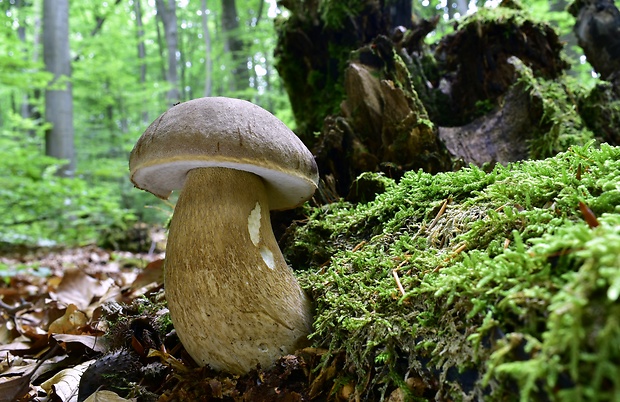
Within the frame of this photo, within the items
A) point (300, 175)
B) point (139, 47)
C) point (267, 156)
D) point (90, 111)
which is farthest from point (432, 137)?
point (139, 47)

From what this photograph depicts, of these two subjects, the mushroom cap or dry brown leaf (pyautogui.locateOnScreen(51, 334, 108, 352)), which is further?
dry brown leaf (pyautogui.locateOnScreen(51, 334, 108, 352))

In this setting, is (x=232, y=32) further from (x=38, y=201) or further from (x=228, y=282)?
(x=228, y=282)

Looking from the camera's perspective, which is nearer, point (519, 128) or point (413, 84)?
point (519, 128)

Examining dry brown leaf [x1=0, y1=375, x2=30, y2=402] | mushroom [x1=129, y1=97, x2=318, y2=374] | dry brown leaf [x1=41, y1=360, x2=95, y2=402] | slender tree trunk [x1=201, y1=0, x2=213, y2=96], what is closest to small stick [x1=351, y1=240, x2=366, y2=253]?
mushroom [x1=129, y1=97, x2=318, y2=374]

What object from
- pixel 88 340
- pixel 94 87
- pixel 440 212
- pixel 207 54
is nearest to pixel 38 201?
pixel 88 340

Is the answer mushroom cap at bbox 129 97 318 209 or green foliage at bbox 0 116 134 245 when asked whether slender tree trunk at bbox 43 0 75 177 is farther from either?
mushroom cap at bbox 129 97 318 209

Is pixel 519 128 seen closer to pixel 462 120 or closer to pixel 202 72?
pixel 462 120
